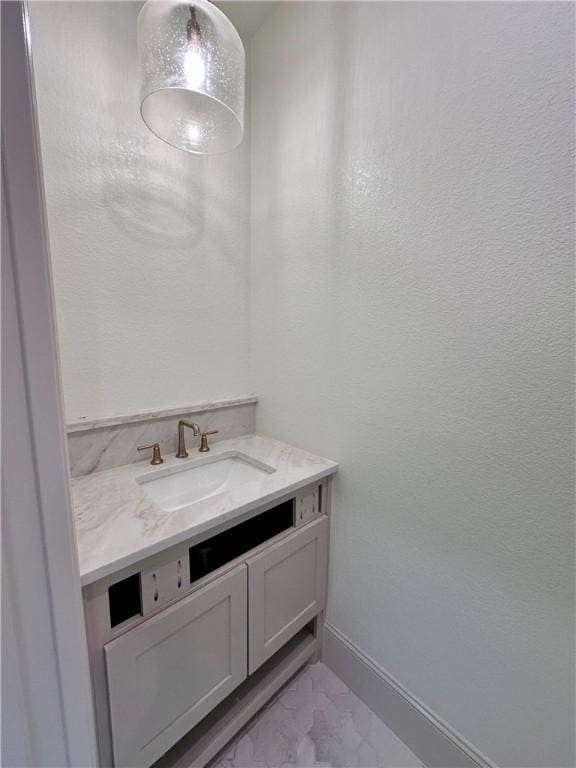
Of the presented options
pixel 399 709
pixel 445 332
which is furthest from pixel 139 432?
pixel 399 709

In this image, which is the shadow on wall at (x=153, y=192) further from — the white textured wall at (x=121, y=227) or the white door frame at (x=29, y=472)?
the white door frame at (x=29, y=472)

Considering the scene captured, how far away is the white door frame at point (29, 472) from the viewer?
349 mm

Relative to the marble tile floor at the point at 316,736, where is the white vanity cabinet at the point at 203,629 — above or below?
above

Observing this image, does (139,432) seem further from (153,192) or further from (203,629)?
(153,192)

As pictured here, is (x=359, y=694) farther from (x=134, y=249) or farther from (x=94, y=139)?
(x=94, y=139)

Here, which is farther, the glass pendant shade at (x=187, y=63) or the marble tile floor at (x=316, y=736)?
the marble tile floor at (x=316, y=736)

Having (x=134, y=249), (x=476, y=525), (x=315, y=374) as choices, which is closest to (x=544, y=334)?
(x=476, y=525)

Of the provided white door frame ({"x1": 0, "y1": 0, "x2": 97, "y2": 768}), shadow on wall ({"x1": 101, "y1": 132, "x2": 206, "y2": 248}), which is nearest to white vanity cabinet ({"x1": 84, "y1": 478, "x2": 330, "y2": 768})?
white door frame ({"x1": 0, "y1": 0, "x2": 97, "y2": 768})

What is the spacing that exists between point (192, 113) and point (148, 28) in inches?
7.9

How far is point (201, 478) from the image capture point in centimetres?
131

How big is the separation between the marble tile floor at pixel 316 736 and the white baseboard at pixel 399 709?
0.04 m

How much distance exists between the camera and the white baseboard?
952 mm

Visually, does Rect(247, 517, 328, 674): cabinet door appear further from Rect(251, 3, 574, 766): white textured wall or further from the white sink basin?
the white sink basin

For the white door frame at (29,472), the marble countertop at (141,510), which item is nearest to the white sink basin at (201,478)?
the marble countertop at (141,510)
